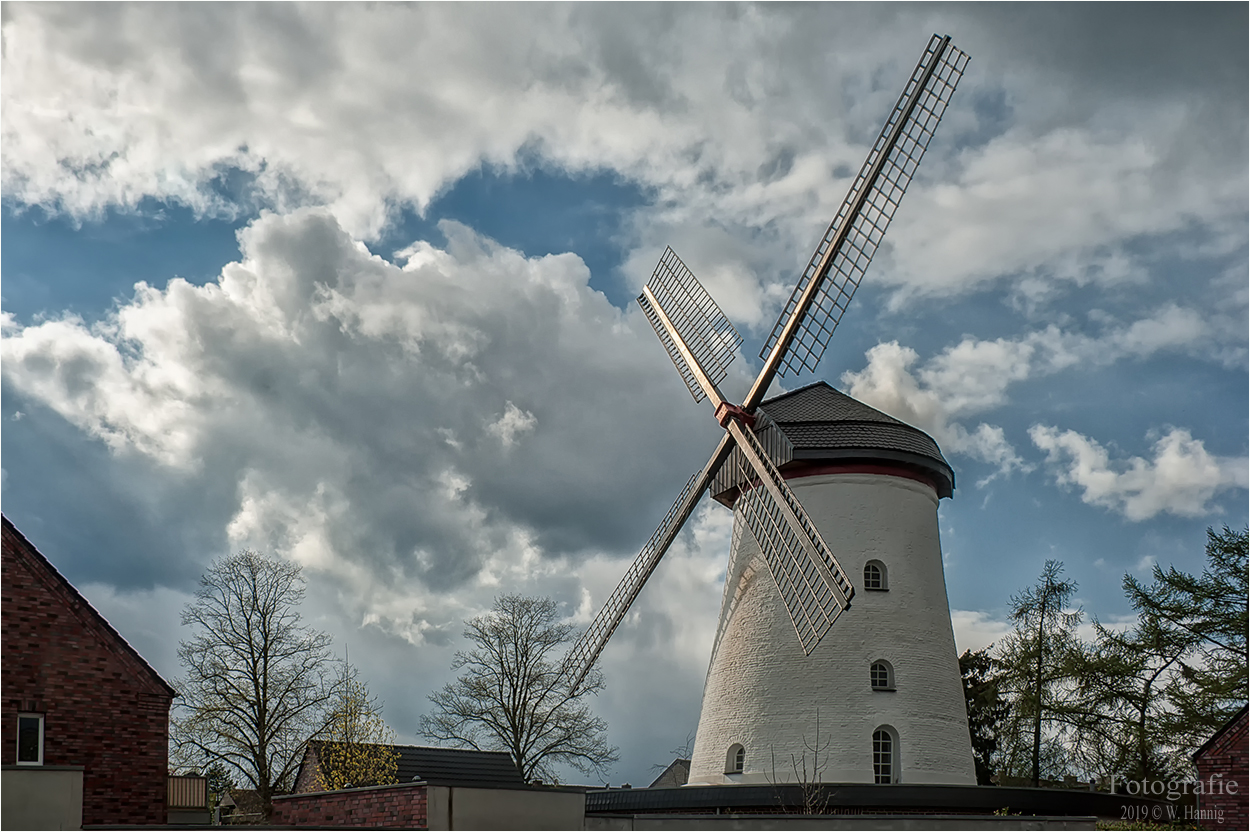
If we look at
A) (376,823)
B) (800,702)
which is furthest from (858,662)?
(376,823)

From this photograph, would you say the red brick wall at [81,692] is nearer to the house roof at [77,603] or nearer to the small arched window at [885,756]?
the house roof at [77,603]

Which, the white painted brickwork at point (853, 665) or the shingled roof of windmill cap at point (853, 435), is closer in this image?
the white painted brickwork at point (853, 665)

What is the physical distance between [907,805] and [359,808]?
10.2 m

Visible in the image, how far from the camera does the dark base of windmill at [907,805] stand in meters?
20.9

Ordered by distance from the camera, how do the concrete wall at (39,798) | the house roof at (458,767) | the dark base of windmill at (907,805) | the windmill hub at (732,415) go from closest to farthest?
the concrete wall at (39,798)
the dark base of windmill at (907,805)
the windmill hub at (732,415)
the house roof at (458,767)

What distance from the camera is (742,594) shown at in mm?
24922

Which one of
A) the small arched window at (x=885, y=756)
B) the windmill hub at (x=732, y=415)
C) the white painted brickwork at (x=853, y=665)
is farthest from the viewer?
the windmill hub at (x=732, y=415)

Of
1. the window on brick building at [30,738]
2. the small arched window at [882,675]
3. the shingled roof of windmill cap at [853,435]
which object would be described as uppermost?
the shingled roof of windmill cap at [853,435]

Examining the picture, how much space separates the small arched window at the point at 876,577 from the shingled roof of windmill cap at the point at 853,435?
2.16m

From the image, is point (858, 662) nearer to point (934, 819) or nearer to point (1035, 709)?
point (934, 819)

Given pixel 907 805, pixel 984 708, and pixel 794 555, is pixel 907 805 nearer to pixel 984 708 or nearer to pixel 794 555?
pixel 794 555

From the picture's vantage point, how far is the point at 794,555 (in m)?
22.9

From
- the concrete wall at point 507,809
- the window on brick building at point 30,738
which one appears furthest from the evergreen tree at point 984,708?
the window on brick building at point 30,738

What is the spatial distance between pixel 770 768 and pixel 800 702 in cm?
138
